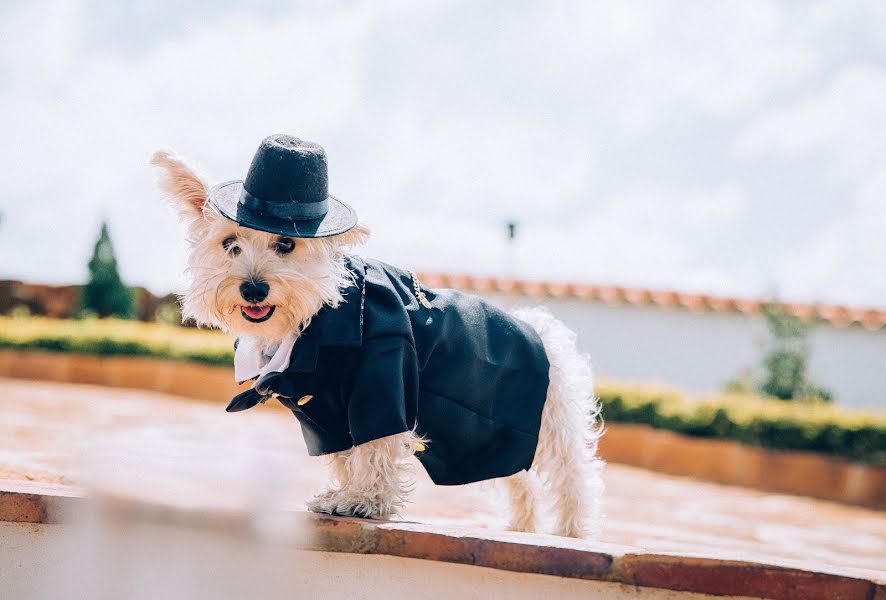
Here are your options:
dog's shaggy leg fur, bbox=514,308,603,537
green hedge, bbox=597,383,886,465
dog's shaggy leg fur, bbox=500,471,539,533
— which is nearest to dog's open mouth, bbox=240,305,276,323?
dog's shaggy leg fur, bbox=514,308,603,537

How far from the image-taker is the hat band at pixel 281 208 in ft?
8.36

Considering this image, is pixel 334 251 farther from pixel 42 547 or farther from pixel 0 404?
pixel 0 404

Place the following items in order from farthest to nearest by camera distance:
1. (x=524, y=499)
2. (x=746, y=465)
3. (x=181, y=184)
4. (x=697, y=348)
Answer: (x=697, y=348), (x=746, y=465), (x=524, y=499), (x=181, y=184)

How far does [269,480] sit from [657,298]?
37.3 ft

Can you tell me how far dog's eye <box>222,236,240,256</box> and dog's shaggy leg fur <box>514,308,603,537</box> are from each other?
1217 millimetres

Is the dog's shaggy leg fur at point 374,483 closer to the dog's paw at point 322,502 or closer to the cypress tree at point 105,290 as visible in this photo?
the dog's paw at point 322,502

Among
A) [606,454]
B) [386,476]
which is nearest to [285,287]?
[386,476]

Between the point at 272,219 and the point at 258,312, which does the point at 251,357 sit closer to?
the point at 258,312

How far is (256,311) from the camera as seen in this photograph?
260 cm

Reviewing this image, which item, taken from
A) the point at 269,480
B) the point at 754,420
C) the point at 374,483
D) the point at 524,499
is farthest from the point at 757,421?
the point at 269,480

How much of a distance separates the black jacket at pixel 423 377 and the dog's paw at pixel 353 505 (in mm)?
172

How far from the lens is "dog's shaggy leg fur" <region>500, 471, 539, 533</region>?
10.8 feet

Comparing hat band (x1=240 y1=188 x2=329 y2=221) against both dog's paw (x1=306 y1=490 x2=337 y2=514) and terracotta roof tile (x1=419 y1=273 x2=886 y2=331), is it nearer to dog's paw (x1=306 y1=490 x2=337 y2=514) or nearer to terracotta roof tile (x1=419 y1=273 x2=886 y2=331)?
dog's paw (x1=306 y1=490 x2=337 y2=514)

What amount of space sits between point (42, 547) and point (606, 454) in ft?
21.2
